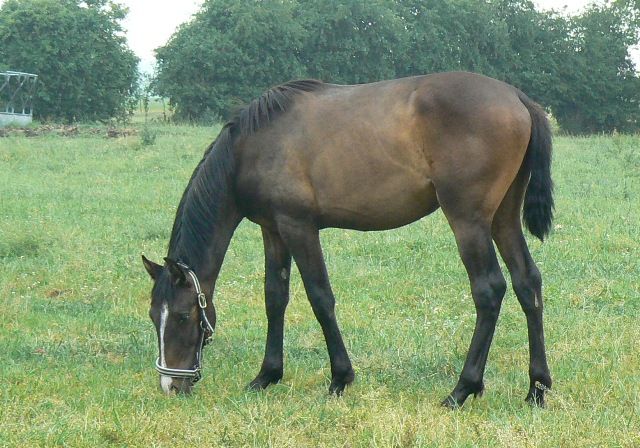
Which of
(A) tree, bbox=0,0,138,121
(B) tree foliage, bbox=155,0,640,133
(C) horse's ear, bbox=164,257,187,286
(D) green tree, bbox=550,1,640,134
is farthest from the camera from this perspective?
A: (D) green tree, bbox=550,1,640,134

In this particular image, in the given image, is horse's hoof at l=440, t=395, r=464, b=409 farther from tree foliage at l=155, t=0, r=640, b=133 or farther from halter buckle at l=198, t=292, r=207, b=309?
tree foliage at l=155, t=0, r=640, b=133

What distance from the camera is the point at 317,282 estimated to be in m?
5.19

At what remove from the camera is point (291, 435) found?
422 centimetres

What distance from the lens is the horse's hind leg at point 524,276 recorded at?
495 cm

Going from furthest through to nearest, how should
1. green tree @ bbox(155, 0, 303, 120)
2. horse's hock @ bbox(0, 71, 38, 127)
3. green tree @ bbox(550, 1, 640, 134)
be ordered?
1. green tree @ bbox(550, 1, 640, 134)
2. green tree @ bbox(155, 0, 303, 120)
3. horse's hock @ bbox(0, 71, 38, 127)

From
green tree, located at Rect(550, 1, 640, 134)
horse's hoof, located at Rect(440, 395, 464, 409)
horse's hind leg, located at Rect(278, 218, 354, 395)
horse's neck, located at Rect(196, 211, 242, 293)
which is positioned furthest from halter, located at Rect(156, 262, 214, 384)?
green tree, located at Rect(550, 1, 640, 134)

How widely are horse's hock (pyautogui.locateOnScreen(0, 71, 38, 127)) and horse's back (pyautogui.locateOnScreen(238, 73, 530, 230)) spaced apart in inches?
1132

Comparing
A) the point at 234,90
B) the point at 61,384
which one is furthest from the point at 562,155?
the point at 234,90

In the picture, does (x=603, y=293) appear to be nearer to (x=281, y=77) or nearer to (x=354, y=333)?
(x=354, y=333)

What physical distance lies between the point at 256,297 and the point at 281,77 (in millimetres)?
34105

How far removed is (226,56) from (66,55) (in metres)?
7.18

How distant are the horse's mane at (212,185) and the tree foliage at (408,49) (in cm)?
3205

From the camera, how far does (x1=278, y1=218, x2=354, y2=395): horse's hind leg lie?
5125 millimetres

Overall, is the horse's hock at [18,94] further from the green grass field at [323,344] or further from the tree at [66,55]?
the green grass field at [323,344]
